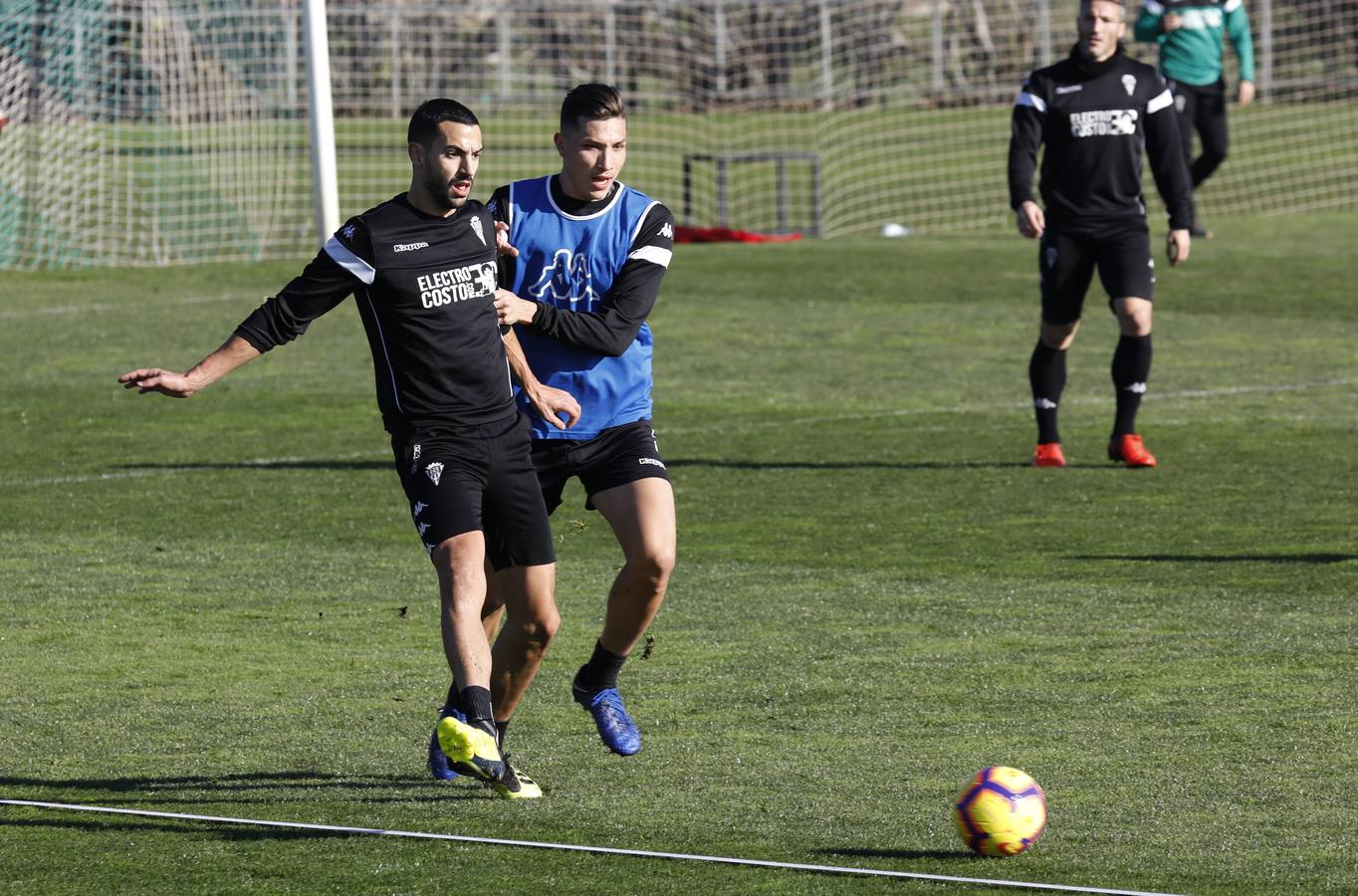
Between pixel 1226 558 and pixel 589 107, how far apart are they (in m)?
4.17

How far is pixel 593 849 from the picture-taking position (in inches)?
220

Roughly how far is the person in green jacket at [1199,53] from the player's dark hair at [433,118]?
15344 millimetres

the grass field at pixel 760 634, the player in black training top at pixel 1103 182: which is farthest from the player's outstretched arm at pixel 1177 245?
the grass field at pixel 760 634

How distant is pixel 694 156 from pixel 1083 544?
15800 millimetres

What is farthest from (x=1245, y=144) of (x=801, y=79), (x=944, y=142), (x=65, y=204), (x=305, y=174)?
(x=65, y=204)

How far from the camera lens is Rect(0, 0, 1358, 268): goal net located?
75.6 feet

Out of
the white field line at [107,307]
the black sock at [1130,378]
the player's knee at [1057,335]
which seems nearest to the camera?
the black sock at [1130,378]

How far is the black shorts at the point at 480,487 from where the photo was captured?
6.04m

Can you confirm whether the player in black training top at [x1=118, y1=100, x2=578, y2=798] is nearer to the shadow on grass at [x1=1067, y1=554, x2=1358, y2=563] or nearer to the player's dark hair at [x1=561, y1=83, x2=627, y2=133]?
the player's dark hair at [x1=561, y1=83, x2=627, y2=133]

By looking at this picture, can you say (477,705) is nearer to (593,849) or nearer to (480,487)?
(593,849)

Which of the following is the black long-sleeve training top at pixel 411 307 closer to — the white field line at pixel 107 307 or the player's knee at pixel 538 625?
the player's knee at pixel 538 625

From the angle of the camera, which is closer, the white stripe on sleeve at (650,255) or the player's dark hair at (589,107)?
the player's dark hair at (589,107)

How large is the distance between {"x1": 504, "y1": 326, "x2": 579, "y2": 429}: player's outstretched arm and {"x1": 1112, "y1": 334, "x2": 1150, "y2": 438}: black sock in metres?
5.98

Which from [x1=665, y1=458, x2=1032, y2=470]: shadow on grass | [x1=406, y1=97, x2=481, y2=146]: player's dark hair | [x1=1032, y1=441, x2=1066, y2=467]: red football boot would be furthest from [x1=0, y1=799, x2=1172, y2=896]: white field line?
[x1=1032, y1=441, x2=1066, y2=467]: red football boot
